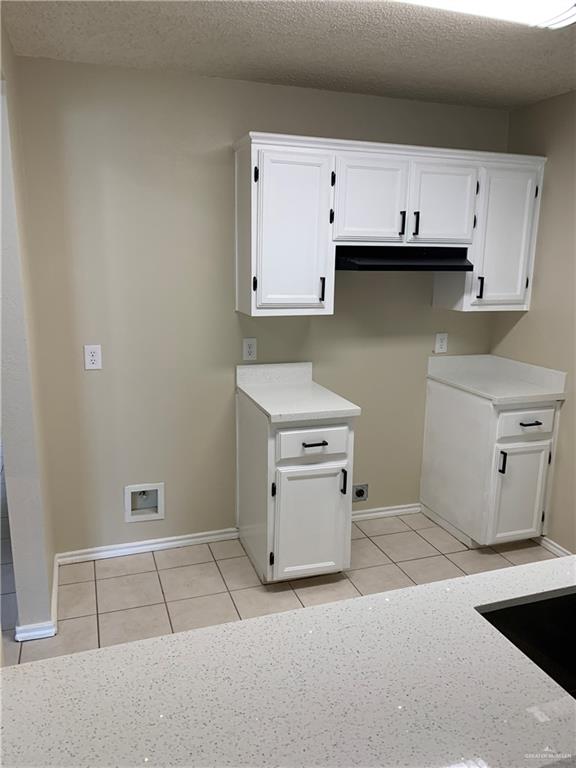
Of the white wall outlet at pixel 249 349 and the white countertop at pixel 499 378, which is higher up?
the white wall outlet at pixel 249 349

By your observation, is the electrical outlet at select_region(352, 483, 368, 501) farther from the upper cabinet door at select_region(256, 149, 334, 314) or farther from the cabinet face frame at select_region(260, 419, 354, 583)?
the upper cabinet door at select_region(256, 149, 334, 314)

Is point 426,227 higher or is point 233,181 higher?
point 233,181

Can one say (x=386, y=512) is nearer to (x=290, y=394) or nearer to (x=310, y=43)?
(x=290, y=394)

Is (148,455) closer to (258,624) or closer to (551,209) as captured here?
(258,624)

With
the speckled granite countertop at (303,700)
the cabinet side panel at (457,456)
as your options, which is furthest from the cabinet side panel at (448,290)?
the speckled granite countertop at (303,700)

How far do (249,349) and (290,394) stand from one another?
38 cm

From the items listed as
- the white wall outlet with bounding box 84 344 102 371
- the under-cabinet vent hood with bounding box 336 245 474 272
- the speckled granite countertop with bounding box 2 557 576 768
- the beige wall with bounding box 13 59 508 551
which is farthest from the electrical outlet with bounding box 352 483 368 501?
the speckled granite countertop with bounding box 2 557 576 768

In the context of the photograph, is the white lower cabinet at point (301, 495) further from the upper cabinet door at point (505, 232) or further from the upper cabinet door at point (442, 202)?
the upper cabinet door at point (505, 232)

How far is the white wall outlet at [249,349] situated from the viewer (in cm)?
323

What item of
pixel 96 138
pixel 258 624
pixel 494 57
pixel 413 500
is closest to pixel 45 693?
pixel 258 624

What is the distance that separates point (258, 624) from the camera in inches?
46.0

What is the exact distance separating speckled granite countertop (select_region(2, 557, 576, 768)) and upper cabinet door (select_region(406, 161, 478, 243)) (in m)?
2.23

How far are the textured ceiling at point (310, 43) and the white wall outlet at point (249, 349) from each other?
132 centimetres

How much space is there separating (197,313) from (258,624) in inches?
85.4
